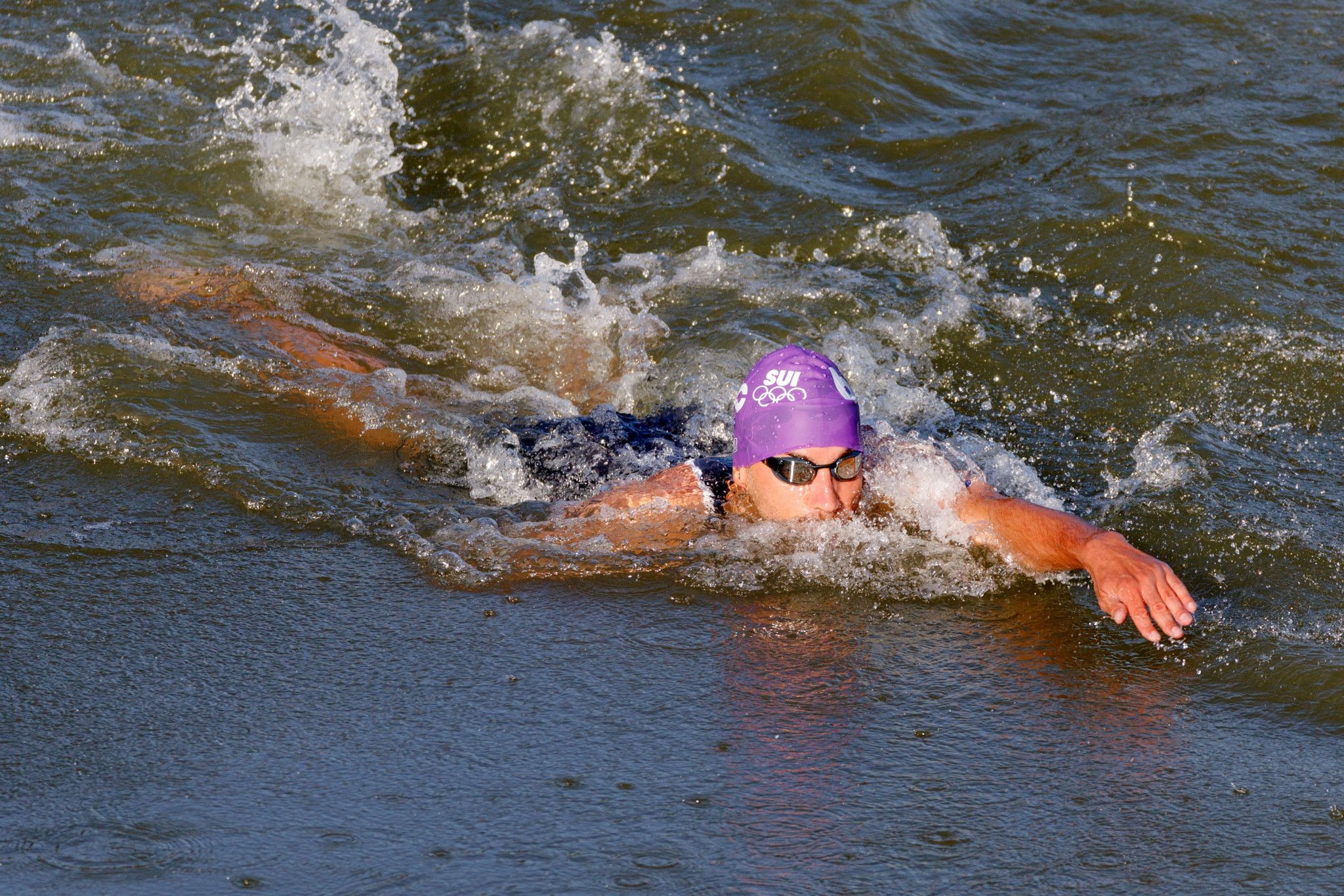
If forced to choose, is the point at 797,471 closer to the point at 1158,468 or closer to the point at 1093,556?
the point at 1093,556

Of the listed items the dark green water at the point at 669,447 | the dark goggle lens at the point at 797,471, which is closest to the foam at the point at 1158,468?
the dark green water at the point at 669,447

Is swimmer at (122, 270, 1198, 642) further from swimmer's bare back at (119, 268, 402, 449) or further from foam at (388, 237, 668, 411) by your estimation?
foam at (388, 237, 668, 411)

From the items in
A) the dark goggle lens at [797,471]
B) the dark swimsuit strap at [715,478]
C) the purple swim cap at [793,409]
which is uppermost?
the purple swim cap at [793,409]

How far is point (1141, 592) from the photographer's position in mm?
4352

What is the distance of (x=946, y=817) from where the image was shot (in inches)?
137

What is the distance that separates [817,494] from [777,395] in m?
0.43

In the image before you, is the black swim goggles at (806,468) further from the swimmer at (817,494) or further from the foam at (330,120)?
the foam at (330,120)

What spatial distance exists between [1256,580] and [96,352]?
203 inches

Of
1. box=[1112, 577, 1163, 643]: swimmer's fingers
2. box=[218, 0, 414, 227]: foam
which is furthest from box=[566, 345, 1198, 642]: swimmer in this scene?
box=[218, 0, 414, 227]: foam

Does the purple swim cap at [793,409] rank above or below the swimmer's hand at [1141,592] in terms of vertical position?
above

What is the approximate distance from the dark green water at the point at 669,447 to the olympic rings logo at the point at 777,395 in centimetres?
56

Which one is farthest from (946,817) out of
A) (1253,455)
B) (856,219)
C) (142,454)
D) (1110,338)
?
(856,219)

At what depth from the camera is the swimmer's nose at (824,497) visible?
5.38 meters

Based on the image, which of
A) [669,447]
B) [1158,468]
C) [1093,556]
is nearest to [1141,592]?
[1093,556]
